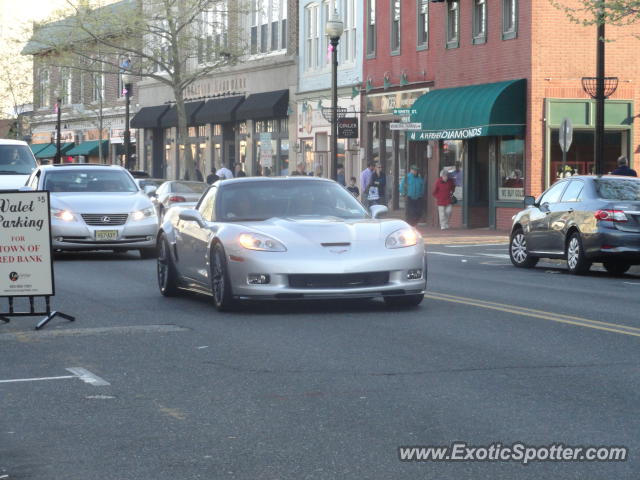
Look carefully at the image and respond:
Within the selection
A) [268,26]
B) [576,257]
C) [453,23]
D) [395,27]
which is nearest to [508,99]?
[453,23]

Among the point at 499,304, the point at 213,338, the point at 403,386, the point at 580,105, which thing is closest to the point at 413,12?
the point at 580,105

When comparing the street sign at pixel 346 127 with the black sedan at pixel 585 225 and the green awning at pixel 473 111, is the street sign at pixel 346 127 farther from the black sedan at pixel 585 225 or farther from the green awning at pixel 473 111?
the black sedan at pixel 585 225

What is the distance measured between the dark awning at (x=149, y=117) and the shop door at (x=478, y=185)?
27.7 meters

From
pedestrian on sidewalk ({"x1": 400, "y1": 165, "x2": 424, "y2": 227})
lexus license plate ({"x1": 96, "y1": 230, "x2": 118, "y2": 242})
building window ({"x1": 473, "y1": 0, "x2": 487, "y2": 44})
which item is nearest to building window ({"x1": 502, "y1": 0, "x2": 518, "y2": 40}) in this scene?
building window ({"x1": 473, "y1": 0, "x2": 487, "y2": 44})

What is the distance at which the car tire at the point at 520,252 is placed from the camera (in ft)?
75.2

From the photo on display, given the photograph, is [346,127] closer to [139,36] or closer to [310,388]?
[139,36]

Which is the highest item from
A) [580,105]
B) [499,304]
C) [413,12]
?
[413,12]

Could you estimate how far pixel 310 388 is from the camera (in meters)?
8.81

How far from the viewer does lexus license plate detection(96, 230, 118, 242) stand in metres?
22.8

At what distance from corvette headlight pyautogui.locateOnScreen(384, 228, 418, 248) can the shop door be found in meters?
25.0

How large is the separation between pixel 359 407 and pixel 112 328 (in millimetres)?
4829

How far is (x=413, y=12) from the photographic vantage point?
138 feet

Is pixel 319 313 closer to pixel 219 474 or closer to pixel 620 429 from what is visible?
pixel 620 429

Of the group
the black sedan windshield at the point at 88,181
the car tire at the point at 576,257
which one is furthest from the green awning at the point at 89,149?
the car tire at the point at 576,257
